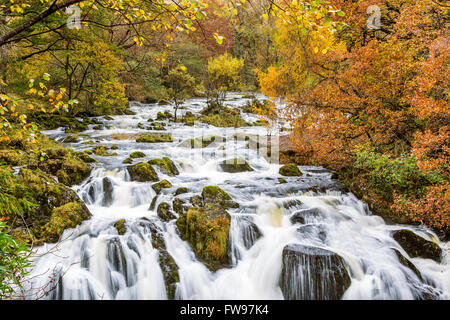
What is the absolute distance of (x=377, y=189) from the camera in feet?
25.6

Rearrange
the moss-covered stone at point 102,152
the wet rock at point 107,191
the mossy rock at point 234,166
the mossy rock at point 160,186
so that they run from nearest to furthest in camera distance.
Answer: the wet rock at point 107,191, the mossy rock at point 160,186, the mossy rock at point 234,166, the moss-covered stone at point 102,152

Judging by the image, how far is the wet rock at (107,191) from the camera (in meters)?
7.75

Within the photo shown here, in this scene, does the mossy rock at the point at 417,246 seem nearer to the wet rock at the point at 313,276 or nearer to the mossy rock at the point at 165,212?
the wet rock at the point at 313,276

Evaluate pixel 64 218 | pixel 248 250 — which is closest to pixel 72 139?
pixel 64 218

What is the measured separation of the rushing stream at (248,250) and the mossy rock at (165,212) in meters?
0.14

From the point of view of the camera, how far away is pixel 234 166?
11.6m

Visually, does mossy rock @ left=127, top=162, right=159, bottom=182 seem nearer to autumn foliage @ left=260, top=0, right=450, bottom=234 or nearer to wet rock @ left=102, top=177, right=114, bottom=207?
wet rock @ left=102, top=177, right=114, bottom=207

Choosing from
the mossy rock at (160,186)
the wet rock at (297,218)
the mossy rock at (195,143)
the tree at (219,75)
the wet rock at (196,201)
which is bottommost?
the wet rock at (297,218)

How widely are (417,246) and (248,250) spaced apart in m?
4.09

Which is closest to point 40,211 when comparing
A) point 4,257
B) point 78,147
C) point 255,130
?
point 4,257

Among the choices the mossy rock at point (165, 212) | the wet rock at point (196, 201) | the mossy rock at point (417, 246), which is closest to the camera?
the mossy rock at point (417, 246)

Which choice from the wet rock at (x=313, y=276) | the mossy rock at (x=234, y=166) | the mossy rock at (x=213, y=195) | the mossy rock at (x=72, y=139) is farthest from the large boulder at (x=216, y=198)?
the mossy rock at (x=72, y=139)
